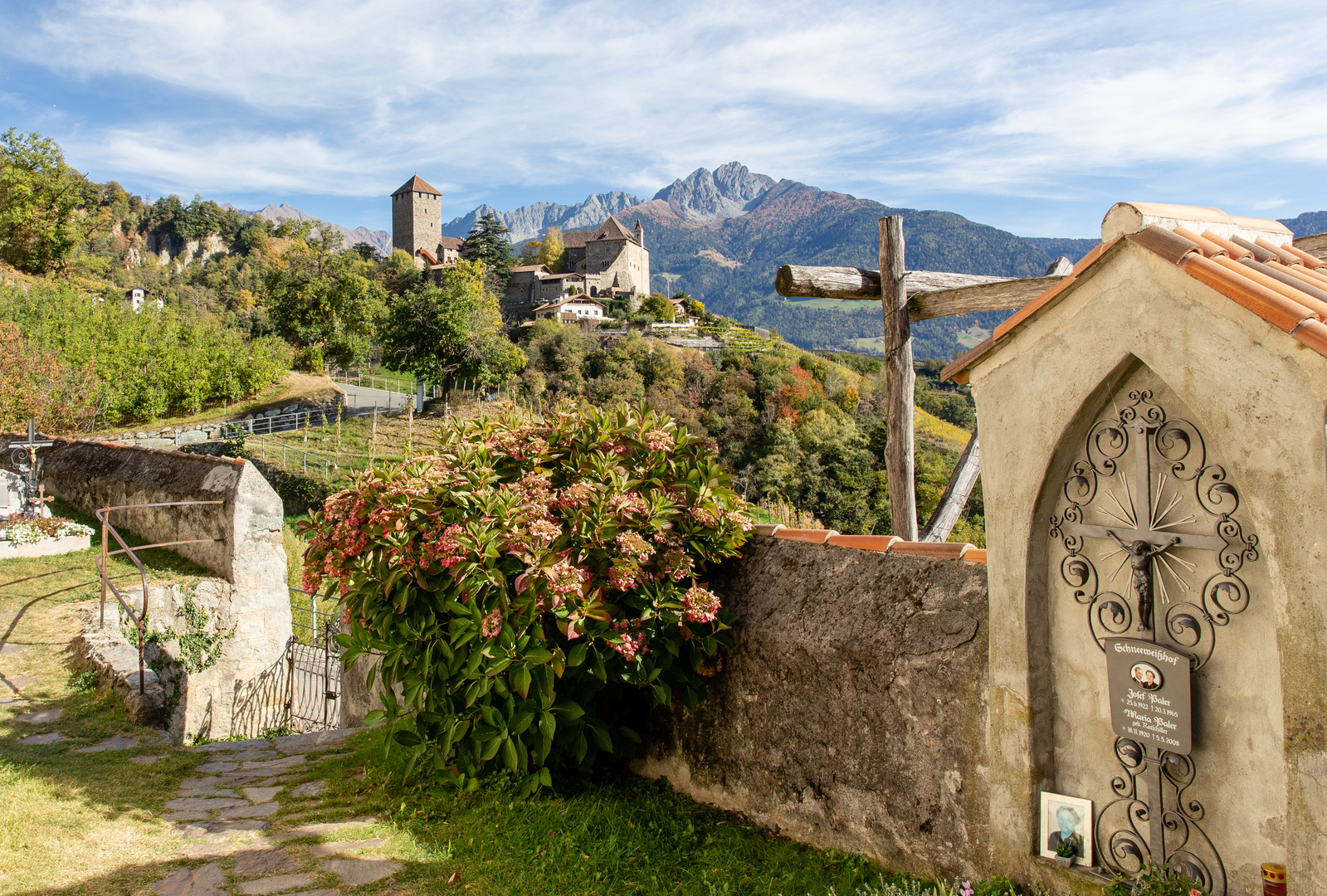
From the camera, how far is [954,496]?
480 centimetres

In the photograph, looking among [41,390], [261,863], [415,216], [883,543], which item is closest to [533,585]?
[883,543]

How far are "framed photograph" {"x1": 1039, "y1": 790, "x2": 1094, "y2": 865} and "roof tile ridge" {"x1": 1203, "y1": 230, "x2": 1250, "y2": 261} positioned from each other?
1.67 metres

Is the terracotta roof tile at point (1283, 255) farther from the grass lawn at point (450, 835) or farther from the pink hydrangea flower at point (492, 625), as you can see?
the pink hydrangea flower at point (492, 625)

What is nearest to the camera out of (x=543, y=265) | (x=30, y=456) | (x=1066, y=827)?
(x=1066, y=827)

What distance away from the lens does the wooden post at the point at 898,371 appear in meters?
4.71

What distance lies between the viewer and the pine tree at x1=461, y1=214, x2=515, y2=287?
71.8 meters

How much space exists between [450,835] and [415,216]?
90.4 meters

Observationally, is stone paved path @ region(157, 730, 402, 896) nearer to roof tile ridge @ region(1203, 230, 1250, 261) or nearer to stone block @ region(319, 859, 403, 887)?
stone block @ region(319, 859, 403, 887)

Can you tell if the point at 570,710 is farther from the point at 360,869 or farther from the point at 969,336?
the point at 969,336

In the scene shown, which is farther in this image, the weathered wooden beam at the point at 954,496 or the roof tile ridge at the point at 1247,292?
the weathered wooden beam at the point at 954,496

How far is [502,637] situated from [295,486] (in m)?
22.7

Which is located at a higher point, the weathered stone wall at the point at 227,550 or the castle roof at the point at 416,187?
the castle roof at the point at 416,187

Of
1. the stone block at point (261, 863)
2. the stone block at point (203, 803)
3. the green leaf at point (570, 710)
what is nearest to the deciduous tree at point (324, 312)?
the stone block at point (203, 803)

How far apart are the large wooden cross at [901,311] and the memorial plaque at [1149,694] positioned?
2.37m
